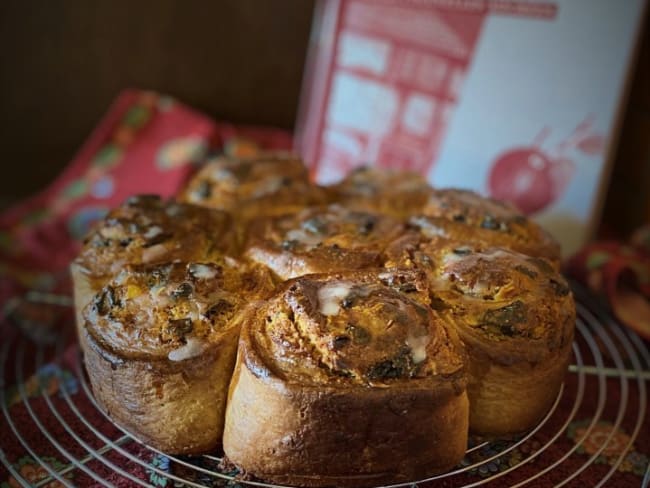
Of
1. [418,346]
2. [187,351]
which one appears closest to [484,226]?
[418,346]

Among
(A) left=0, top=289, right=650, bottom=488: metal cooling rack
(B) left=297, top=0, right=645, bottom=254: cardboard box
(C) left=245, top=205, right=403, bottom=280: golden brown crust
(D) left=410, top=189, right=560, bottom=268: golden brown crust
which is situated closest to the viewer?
(A) left=0, top=289, right=650, bottom=488: metal cooling rack

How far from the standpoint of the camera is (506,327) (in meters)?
1.14

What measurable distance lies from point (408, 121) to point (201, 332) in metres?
1.38

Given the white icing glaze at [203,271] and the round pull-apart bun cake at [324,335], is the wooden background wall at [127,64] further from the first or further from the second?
the white icing glaze at [203,271]

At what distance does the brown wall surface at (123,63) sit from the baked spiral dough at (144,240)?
4.52 ft

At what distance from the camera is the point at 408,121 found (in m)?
2.22

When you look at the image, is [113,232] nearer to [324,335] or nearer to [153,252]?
[153,252]

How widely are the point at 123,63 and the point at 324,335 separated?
2.03 metres

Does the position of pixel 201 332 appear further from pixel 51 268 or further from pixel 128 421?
pixel 51 268

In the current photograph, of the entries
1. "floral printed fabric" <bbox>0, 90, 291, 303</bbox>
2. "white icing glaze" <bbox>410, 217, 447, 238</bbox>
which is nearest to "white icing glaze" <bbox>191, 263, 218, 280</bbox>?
"white icing glaze" <bbox>410, 217, 447, 238</bbox>

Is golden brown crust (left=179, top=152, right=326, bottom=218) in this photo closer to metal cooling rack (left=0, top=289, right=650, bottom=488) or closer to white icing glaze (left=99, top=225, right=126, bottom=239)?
white icing glaze (left=99, top=225, right=126, bottom=239)

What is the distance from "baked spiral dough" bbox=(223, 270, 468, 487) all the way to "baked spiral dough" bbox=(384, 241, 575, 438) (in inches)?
3.3

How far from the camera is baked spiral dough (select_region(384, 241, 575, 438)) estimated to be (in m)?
1.13

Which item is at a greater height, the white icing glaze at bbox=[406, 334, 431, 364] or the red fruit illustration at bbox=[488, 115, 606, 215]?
the red fruit illustration at bbox=[488, 115, 606, 215]
